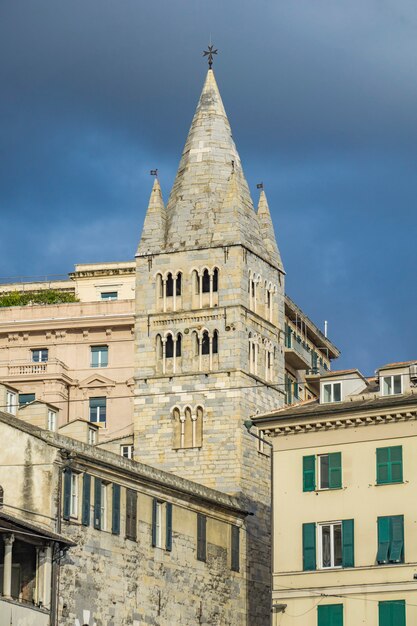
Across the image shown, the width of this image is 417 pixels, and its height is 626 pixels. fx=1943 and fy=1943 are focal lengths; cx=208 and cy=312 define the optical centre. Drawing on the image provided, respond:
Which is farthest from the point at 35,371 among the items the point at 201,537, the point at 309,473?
the point at 309,473

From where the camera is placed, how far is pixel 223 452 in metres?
99.5

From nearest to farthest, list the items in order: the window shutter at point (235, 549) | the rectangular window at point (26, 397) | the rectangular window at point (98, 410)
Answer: the window shutter at point (235, 549), the rectangular window at point (26, 397), the rectangular window at point (98, 410)

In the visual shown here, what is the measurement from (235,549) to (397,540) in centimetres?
2139

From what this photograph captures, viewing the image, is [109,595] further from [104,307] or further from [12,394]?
[104,307]

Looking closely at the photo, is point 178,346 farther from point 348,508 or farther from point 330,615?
point 330,615

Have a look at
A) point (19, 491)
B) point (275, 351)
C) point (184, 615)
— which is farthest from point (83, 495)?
point (275, 351)

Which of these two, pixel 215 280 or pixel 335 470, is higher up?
pixel 215 280

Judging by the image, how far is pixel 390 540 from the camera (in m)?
71.2

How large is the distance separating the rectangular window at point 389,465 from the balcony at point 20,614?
543 inches

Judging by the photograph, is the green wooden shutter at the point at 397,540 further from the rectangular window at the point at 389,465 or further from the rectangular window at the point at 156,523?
the rectangular window at the point at 156,523

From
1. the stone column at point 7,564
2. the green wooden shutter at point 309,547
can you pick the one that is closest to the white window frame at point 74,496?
the stone column at point 7,564

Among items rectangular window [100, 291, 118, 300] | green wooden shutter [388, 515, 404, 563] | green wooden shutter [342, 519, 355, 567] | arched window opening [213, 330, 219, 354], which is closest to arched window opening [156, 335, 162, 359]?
arched window opening [213, 330, 219, 354]

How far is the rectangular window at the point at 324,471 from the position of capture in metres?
73.5

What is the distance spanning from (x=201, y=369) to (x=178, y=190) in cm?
1169
